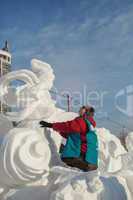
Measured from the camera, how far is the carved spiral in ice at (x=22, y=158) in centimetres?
388

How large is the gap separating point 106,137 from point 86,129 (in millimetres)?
953

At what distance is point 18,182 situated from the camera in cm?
396

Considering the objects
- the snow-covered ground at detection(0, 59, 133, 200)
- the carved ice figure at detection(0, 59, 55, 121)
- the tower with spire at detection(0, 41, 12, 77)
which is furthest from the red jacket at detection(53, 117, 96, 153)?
the tower with spire at detection(0, 41, 12, 77)

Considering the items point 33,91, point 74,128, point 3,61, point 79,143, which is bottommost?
point 79,143

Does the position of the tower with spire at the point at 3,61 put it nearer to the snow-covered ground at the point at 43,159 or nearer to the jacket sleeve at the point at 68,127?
the snow-covered ground at the point at 43,159

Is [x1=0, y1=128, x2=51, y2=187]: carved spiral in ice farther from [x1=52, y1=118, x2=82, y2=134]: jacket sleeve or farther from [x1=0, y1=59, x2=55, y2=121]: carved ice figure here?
[x1=0, y1=59, x2=55, y2=121]: carved ice figure

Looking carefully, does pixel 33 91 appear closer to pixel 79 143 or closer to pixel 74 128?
pixel 74 128

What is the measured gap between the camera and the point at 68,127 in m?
4.36

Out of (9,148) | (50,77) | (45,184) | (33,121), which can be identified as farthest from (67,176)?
(50,77)

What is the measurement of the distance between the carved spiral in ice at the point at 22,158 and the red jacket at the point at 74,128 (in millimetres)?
307

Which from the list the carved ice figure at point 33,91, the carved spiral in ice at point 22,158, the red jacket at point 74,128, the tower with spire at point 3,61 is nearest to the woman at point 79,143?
the red jacket at point 74,128

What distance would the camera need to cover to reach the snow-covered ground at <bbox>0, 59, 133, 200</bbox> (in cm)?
349

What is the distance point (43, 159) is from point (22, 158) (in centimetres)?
29

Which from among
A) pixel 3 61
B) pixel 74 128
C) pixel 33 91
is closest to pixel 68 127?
pixel 74 128
